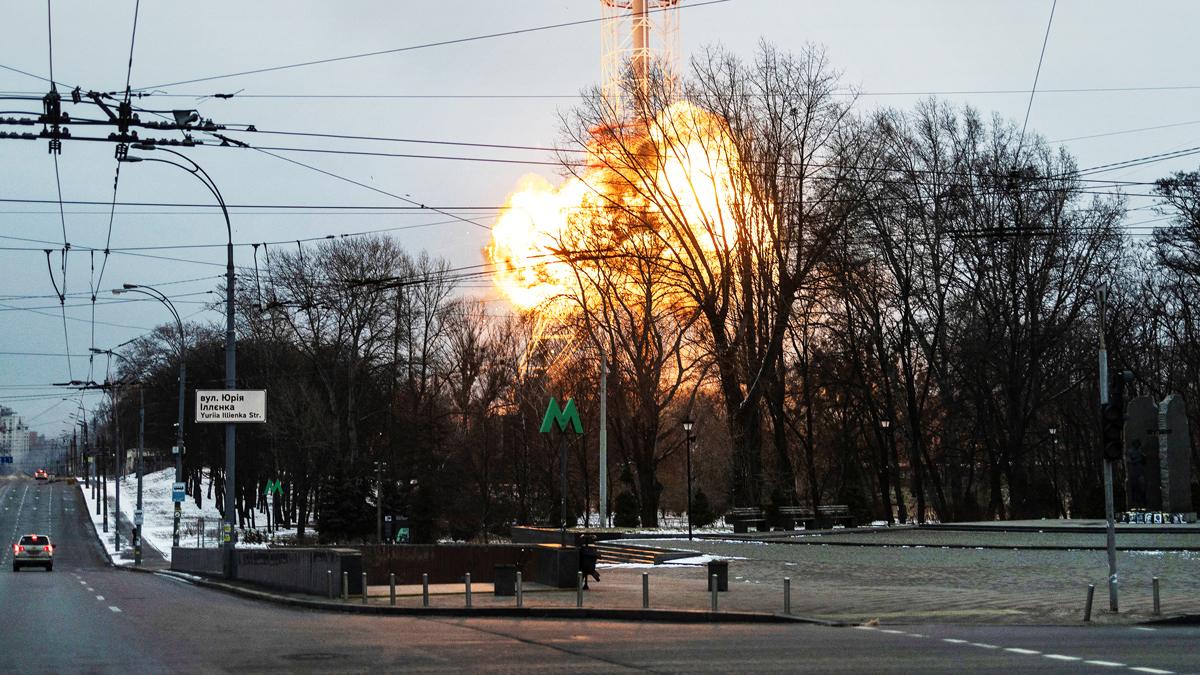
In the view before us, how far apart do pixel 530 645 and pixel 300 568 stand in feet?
44.5

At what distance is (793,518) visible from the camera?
54.3 meters

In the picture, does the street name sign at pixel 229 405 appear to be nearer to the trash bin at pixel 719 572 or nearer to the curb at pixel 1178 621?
the trash bin at pixel 719 572

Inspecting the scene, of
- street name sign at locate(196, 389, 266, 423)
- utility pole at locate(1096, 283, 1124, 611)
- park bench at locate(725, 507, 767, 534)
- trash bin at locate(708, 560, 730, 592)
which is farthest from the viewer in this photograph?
park bench at locate(725, 507, 767, 534)

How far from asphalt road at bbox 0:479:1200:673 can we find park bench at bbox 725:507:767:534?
94.6 ft

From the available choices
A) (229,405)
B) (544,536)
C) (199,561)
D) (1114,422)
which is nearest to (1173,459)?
(544,536)

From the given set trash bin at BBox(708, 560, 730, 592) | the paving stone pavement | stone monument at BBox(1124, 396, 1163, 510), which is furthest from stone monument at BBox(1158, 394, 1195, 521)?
trash bin at BBox(708, 560, 730, 592)

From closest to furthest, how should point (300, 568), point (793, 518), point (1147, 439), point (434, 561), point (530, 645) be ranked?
point (530, 645) < point (300, 568) < point (434, 561) < point (1147, 439) < point (793, 518)

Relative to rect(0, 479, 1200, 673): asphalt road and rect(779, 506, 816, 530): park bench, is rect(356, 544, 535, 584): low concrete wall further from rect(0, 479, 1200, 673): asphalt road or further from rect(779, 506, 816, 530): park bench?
rect(779, 506, 816, 530): park bench

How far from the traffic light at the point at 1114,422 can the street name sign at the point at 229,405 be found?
21.0 meters

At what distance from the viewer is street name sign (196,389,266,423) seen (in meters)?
33.7

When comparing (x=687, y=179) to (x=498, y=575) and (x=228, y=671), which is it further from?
(x=228, y=671)

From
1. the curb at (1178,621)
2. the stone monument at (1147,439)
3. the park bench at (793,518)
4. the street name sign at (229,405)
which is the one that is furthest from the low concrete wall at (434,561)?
the park bench at (793,518)

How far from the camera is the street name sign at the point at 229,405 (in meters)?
33.7

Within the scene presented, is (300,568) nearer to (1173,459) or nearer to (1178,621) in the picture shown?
(1178,621)
